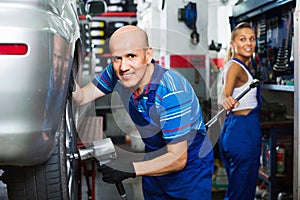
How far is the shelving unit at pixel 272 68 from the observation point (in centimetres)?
Result: 325

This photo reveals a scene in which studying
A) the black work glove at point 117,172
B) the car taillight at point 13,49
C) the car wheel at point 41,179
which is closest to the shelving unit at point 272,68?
the black work glove at point 117,172

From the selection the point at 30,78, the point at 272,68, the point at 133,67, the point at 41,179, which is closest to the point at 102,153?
the point at 41,179

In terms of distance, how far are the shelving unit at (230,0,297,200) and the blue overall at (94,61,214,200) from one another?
1.15m

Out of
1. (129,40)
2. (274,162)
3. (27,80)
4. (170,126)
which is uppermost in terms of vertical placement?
(129,40)

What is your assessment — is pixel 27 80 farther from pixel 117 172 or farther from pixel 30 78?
pixel 117 172

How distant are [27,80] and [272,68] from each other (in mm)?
2663

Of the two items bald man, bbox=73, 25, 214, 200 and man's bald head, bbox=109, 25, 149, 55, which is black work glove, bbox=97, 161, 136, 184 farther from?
man's bald head, bbox=109, 25, 149, 55

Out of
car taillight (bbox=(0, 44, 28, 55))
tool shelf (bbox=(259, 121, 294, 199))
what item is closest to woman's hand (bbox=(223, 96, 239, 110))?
tool shelf (bbox=(259, 121, 294, 199))

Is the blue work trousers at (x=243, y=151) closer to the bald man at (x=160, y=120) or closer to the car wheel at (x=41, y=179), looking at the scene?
the bald man at (x=160, y=120)

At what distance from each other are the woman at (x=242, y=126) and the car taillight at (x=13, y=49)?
178cm

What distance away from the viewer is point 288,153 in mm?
3377

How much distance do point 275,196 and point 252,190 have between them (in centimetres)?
38

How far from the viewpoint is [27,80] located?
1.36 m

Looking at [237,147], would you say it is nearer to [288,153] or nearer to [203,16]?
[288,153]
